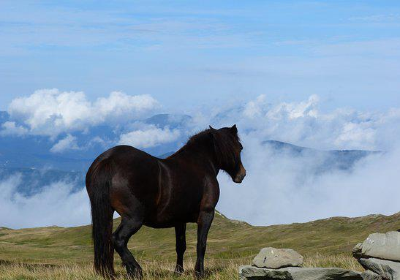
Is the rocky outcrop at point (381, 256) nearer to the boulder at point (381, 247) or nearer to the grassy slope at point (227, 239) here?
the boulder at point (381, 247)

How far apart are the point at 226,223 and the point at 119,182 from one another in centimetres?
9014

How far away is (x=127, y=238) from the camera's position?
14.5m

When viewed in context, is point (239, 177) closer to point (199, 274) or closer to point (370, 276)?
point (199, 274)

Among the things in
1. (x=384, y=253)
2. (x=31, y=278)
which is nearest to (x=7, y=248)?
(x=31, y=278)

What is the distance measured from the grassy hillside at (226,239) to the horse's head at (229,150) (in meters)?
46.4

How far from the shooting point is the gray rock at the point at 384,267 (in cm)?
1220

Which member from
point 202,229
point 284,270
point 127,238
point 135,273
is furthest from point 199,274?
point 284,270

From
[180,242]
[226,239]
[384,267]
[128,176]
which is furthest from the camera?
[226,239]

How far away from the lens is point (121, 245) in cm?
1450

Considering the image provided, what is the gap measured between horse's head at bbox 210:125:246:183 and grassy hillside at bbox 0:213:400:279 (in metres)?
46.4

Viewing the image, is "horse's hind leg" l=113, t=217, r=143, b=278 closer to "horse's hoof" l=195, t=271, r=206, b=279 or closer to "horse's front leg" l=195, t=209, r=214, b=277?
"horse's hoof" l=195, t=271, r=206, b=279

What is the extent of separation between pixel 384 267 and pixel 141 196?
203 inches

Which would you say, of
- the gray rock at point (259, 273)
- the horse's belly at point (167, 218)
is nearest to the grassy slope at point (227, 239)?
the horse's belly at point (167, 218)

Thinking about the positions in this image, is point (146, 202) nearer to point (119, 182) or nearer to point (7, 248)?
point (119, 182)
